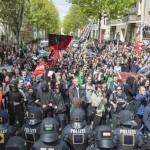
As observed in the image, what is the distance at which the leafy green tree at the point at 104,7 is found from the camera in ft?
108

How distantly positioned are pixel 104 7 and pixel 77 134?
28793mm

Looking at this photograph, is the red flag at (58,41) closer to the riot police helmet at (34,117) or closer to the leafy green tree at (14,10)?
the riot police helmet at (34,117)

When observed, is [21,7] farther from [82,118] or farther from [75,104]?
[82,118]

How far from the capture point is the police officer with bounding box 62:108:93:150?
534 cm

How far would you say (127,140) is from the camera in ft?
16.9

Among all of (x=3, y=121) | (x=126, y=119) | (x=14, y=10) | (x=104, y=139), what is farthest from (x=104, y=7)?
(x=104, y=139)

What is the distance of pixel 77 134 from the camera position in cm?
534

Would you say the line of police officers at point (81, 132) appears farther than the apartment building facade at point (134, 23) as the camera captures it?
No

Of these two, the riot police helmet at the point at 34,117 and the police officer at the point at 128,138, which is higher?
the riot police helmet at the point at 34,117

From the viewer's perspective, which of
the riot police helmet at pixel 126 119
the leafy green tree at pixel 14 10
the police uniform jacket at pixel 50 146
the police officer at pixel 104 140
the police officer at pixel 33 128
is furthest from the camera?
the leafy green tree at pixel 14 10

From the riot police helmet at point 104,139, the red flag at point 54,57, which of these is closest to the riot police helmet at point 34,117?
the riot police helmet at point 104,139

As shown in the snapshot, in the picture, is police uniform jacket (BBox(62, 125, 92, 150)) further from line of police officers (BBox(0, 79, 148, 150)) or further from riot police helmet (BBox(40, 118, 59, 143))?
riot police helmet (BBox(40, 118, 59, 143))

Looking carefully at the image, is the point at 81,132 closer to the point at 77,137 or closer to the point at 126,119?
the point at 77,137

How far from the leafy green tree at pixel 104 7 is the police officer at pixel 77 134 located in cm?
2798
